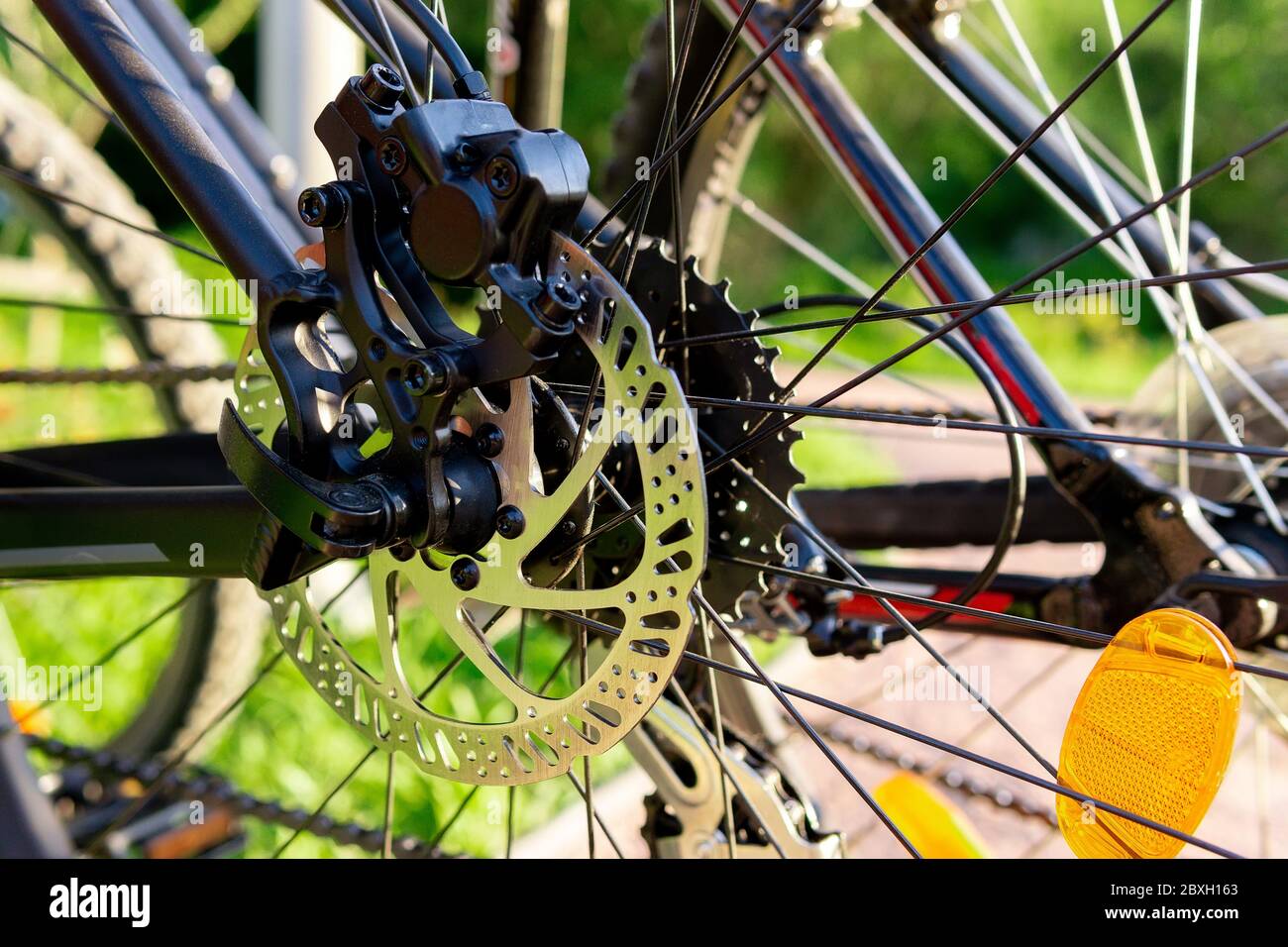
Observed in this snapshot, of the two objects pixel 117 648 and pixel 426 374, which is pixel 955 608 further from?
pixel 117 648

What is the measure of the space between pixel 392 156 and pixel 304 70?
69.8 inches

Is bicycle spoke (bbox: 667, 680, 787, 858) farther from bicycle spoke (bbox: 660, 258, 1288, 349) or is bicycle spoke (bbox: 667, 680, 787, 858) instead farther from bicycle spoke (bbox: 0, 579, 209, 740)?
bicycle spoke (bbox: 0, 579, 209, 740)

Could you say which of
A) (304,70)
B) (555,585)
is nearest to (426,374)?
(555,585)

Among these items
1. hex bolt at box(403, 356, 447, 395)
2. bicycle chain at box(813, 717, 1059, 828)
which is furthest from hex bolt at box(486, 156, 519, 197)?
bicycle chain at box(813, 717, 1059, 828)

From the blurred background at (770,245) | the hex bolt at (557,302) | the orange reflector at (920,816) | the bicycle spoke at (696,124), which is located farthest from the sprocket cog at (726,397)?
the blurred background at (770,245)

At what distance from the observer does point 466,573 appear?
0.84m

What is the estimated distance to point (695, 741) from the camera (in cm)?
113

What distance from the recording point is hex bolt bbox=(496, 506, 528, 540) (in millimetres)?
808

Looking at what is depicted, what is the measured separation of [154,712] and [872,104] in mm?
5390

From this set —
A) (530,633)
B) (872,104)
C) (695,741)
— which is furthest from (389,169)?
(872,104)

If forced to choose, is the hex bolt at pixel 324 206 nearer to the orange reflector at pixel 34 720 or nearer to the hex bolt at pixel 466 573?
the hex bolt at pixel 466 573

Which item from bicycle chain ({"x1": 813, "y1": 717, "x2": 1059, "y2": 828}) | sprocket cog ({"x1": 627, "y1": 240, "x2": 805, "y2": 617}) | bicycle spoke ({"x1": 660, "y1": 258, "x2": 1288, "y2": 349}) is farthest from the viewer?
bicycle chain ({"x1": 813, "y1": 717, "x2": 1059, "y2": 828})

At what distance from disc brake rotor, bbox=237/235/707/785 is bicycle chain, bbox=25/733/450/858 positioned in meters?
0.42

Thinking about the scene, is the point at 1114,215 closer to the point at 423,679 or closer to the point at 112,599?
the point at 423,679
